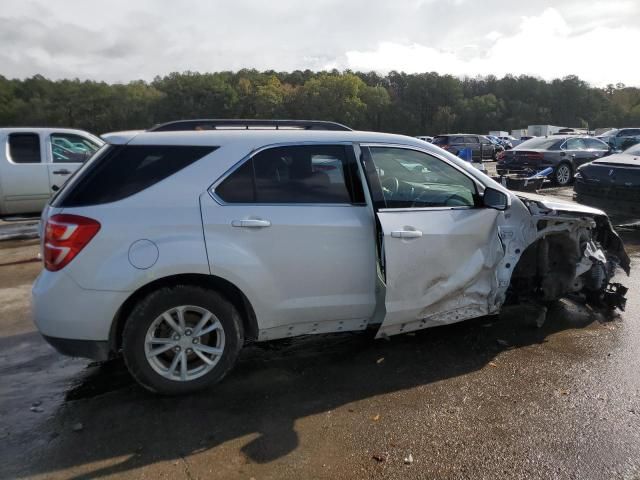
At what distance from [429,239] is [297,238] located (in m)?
1.01

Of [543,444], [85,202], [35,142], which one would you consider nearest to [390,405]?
[543,444]

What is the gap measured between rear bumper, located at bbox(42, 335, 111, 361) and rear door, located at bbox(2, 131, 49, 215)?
664cm

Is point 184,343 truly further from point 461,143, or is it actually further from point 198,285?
point 461,143

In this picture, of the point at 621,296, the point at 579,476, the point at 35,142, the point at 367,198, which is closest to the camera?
the point at 579,476

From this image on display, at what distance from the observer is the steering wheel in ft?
12.3

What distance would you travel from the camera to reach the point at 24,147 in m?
8.91

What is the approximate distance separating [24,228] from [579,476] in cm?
1052

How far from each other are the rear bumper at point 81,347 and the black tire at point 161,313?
0.46ft

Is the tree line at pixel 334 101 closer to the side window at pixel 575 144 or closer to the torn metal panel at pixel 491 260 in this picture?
the side window at pixel 575 144

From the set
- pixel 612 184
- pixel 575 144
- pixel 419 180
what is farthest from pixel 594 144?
pixel 419 180

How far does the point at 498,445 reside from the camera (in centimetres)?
285

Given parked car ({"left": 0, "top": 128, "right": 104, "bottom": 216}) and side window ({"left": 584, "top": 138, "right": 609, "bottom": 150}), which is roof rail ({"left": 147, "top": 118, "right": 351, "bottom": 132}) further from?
side window ({"left": 584, "top": 138, "right": 609, "bottom": 150})

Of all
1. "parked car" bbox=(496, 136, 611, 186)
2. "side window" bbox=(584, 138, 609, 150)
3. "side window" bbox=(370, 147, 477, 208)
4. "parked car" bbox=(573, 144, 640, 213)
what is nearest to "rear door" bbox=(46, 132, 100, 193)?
"side window" bbox=(370, 147, 477, 208)

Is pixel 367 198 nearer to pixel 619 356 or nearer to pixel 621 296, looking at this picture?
pixel 619 356
